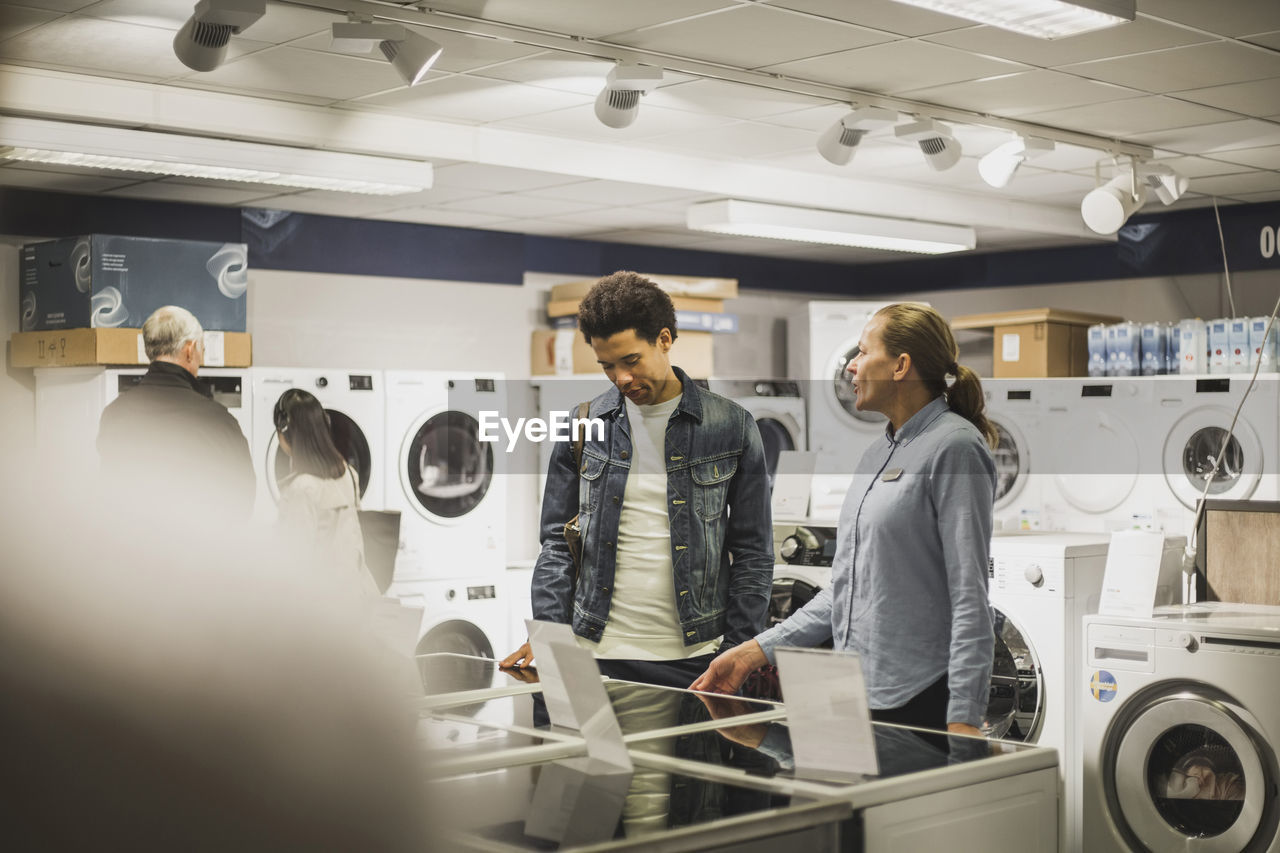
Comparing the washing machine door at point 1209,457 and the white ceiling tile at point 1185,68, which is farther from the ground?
the white ceiling tile at point 1185,68

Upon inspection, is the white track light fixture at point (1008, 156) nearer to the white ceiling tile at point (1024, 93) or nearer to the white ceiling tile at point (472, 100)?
the white ceiling tile at point (1024, 93)

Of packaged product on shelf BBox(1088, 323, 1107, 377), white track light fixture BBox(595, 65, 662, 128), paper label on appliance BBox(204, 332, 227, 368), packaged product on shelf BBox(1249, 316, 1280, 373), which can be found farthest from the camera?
packaged product on shelf BBox(1088, 323, 1107, 377)

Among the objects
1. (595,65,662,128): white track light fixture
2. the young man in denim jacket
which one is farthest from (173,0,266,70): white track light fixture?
the young man in denim jacket

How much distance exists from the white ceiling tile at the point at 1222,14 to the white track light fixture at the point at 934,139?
1.12 m

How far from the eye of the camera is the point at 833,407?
8.23m

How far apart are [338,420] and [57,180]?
5.17 ft

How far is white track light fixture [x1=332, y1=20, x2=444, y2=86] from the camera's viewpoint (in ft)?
12.2

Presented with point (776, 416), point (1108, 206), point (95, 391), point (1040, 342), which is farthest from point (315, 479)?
point (1040, 342)

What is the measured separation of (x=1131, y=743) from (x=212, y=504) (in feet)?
14.5

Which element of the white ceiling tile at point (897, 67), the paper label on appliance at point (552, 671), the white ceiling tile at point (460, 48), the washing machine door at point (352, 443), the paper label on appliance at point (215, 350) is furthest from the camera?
the washing machine door at point (352, 443)

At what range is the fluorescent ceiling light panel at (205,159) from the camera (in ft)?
15.5

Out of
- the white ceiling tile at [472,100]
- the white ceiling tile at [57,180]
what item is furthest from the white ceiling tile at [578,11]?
the white ceiling tile at [57,180]

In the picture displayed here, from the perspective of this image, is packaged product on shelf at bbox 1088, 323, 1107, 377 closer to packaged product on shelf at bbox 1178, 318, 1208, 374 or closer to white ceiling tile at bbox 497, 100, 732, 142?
packaged product on shelf at bbox 1178, 318, 1208, 374

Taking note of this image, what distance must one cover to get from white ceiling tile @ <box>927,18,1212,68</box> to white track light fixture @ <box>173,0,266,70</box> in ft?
6.86
